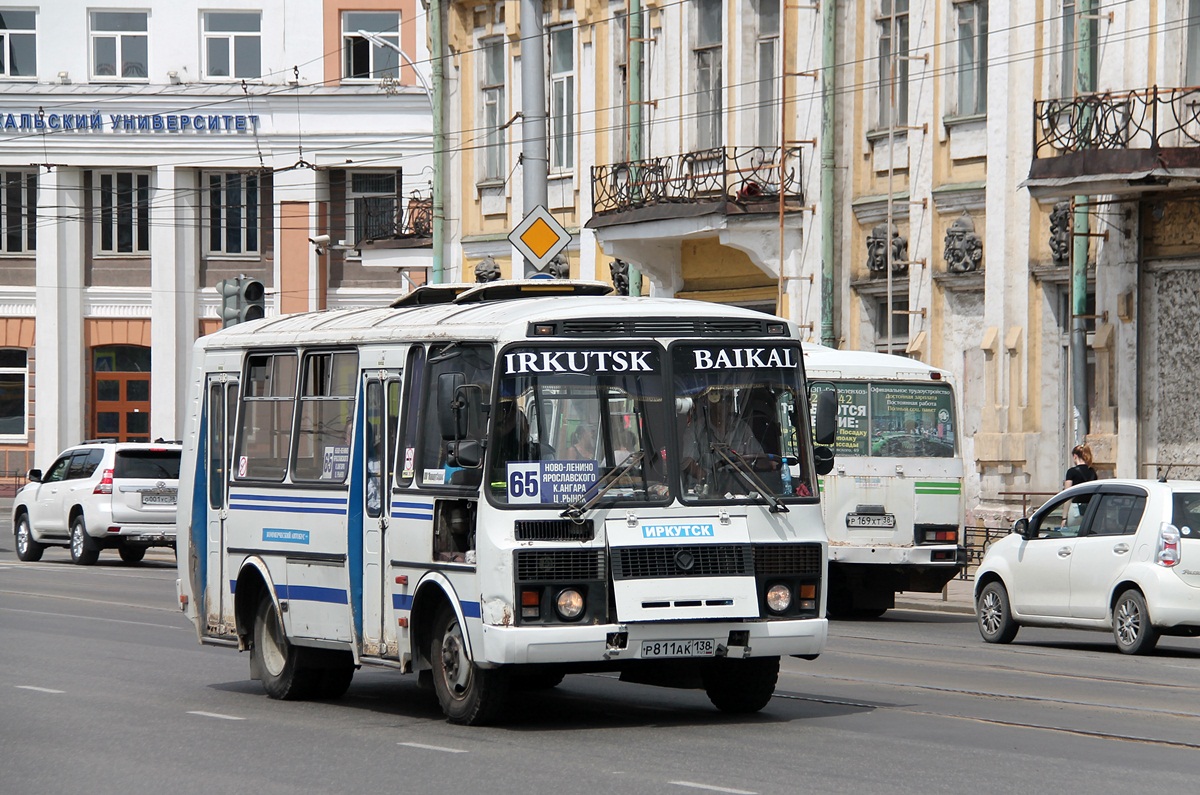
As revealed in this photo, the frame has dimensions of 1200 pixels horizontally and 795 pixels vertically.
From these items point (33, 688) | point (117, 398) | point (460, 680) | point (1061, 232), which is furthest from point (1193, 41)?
point (117, 398)

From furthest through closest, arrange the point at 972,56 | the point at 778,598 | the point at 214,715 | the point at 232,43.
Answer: the point at 232,43 < the point at 972,56 < the point at 214,715 < the point at 778,598

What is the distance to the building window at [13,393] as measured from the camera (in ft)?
185

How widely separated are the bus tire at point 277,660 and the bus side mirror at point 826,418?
3.75 meters

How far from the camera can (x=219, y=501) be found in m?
14.6

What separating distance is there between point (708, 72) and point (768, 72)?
60.0 inches

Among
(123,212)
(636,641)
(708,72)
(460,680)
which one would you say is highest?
(708,72)

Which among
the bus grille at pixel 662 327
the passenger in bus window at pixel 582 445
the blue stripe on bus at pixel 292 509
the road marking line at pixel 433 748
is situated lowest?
the road marking line at pixel 433 748

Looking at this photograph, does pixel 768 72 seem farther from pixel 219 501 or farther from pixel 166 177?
pixel 166 177

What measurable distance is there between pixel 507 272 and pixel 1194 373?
52.1ft

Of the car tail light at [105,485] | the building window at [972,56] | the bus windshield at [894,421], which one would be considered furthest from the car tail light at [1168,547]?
the car tail light at [105,485]

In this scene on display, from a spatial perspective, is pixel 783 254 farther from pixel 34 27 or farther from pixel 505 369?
pixel 34 27

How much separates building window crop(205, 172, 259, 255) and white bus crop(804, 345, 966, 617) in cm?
3634

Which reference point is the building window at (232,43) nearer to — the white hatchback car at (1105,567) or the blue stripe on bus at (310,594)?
the white hatchback car at (1105,567)

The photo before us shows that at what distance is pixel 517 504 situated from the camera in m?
11.7
